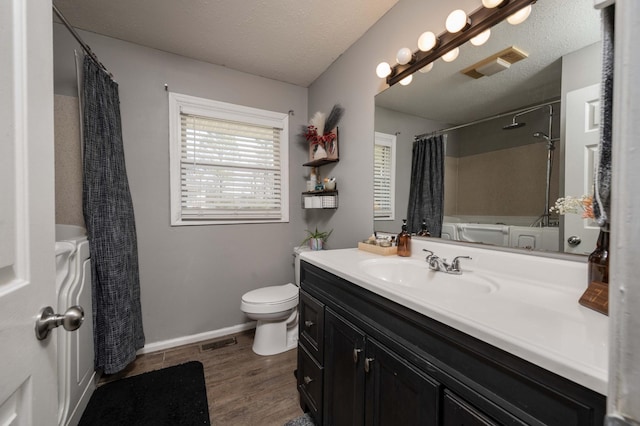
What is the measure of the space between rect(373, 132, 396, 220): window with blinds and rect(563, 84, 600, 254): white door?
0.84 m

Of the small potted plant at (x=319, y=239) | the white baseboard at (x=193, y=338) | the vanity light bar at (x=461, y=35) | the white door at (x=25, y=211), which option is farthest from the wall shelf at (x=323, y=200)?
the white door at (x=25, y=211)

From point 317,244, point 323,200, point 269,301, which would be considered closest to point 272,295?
point 269,301

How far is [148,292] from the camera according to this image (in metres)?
2.03

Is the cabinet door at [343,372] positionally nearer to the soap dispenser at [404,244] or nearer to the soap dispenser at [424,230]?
the soap dispenser at [404,244]

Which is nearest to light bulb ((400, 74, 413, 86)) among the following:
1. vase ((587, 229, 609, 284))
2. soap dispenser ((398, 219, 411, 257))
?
soap dispenser ((398, 219, 411, 257))

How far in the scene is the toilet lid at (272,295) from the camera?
1928 millimetres

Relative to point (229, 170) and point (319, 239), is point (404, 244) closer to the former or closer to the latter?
point (319, 239)

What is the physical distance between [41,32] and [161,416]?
5.82 ft

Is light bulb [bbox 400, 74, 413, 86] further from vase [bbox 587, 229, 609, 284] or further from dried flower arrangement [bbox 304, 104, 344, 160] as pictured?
vase [bbox 587, 229, 609, 284]

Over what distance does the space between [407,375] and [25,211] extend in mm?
1025

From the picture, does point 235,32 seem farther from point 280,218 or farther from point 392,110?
point 280,218

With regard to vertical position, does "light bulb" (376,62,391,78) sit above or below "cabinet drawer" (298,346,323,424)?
above

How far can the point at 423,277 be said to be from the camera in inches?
45.3

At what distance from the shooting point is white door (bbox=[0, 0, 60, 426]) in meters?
0.45
